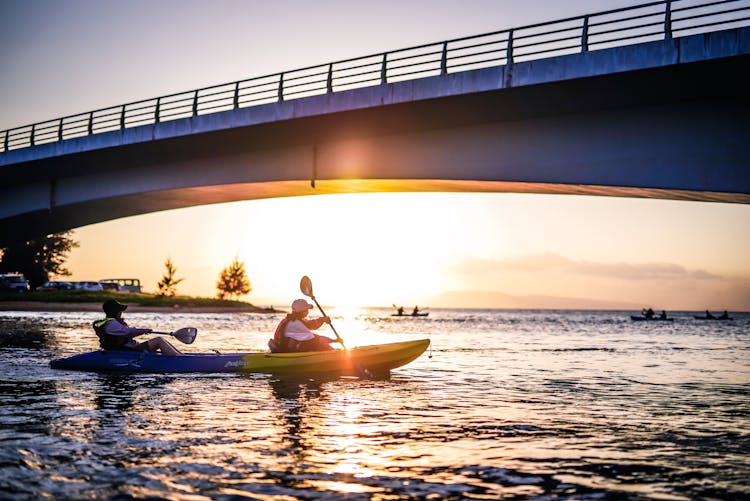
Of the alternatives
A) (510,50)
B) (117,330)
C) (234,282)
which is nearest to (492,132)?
(510,50)

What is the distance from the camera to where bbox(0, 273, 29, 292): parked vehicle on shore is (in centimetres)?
6203

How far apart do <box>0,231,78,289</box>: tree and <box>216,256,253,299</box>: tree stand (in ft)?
125

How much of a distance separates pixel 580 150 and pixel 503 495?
12.0 m

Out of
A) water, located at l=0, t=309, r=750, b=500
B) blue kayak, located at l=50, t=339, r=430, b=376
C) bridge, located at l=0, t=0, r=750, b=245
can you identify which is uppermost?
bridge, located at l=0, t=0, r=750, b=245

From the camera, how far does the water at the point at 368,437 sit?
21.4ft

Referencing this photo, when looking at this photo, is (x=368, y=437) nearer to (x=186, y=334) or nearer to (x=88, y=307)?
(x=186, y=334)

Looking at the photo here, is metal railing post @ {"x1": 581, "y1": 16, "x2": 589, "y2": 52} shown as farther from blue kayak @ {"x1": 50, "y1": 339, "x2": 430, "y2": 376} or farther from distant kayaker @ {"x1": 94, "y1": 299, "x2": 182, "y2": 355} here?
distant kayaker @ {"x1": 94, "y1": 299, "x2": 182, "y2": 355}

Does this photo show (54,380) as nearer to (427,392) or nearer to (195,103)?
(427,392)

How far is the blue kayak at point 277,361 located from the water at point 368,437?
0.31 meters

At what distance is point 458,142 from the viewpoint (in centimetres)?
1892

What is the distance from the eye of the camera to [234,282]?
11162 cm

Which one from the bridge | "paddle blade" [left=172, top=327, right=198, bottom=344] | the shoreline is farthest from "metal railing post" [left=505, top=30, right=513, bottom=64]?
the shoreline

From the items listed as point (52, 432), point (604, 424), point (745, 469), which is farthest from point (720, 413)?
point (52, 432)

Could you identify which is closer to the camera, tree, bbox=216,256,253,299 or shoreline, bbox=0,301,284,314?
shoreline, bbox=0,301,284,314
